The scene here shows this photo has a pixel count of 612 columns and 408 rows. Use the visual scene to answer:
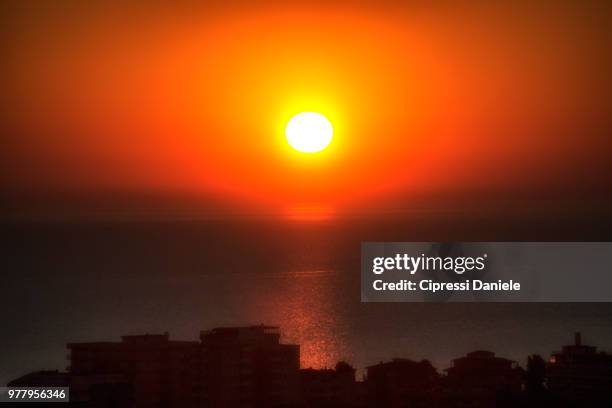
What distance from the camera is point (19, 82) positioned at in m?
3.79

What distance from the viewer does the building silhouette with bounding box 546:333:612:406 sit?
3707 millimetres

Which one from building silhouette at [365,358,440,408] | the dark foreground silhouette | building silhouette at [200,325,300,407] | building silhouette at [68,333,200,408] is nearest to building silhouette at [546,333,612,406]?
the dark foreground silhouette

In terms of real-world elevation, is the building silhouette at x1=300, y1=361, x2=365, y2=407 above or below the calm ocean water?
below

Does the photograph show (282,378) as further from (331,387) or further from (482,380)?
(482,380)

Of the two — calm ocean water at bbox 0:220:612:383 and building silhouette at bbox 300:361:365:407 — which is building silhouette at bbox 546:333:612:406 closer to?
calm ocean water at bbox 0:220:612:383

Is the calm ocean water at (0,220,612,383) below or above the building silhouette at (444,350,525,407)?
above

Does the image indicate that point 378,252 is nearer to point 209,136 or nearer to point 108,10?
point 209,136

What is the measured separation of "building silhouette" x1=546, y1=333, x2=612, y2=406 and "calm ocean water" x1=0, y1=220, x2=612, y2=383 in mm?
64

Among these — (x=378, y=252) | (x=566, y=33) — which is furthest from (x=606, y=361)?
(x=566, y=33)

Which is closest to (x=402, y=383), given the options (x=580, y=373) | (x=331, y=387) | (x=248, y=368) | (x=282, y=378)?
(x=331, y=387)

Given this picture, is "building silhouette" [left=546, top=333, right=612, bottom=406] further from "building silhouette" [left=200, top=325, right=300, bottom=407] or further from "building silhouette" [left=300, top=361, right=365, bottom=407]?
"building silhouette" [left=200, top=325, right=300, bottom=407]

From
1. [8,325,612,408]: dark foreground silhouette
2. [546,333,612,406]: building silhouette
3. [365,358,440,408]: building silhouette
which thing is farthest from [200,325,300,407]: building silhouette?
[546,333,612,406]: building silhouette

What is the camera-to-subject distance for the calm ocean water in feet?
12.3

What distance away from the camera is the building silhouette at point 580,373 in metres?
3.71
